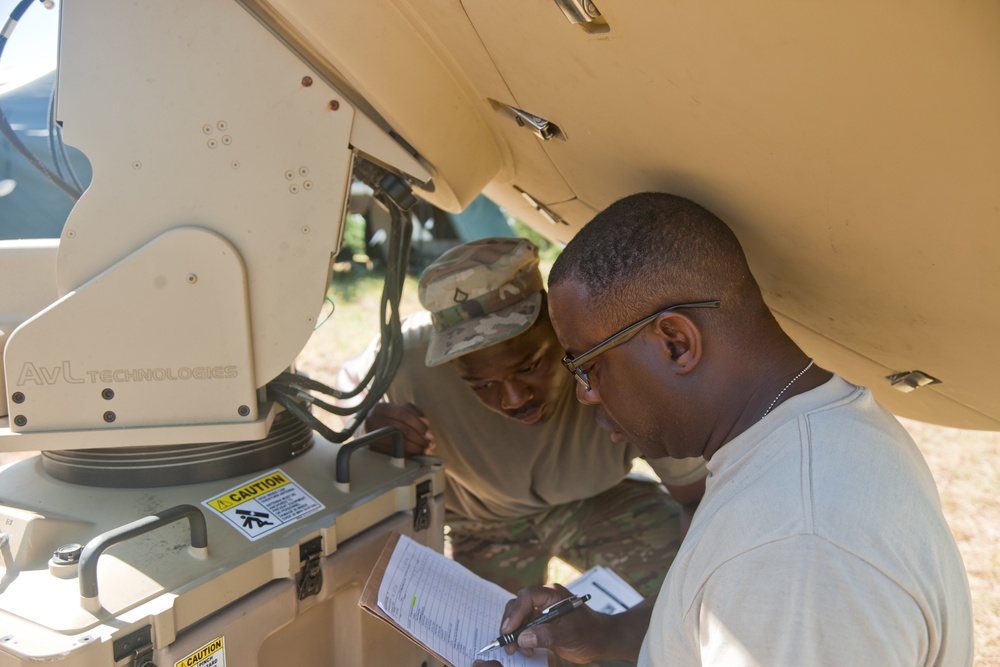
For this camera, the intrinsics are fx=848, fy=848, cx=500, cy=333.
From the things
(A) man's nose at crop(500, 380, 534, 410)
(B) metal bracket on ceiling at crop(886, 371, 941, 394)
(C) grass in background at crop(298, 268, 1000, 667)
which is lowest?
(C) grass in background at crop(298, 268, 1000, 667)

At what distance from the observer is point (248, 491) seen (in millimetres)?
1868

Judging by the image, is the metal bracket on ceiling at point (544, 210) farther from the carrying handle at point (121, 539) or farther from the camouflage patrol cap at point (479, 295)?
the carrying handle at point (121, 539)

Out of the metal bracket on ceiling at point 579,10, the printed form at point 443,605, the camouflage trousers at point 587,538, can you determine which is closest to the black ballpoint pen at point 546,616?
the printed form at point 443,605

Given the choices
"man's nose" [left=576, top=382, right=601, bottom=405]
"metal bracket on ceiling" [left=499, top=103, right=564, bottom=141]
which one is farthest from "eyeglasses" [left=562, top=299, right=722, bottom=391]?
"metal bracket on ceiling" [left=499, top=103, right=564, bottom=141]

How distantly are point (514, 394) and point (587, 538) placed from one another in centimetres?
87

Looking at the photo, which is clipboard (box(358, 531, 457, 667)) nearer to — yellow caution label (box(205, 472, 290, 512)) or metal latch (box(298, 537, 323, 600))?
metal latch (box(298, 537, 323, 600))

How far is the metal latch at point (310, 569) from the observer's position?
176 centimetres

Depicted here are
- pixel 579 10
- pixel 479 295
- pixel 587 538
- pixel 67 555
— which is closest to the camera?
pixel 579 10

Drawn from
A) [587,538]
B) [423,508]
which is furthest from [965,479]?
[423,508]

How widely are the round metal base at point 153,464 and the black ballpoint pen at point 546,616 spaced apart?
0.67 metres

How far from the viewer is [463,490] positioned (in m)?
2.98

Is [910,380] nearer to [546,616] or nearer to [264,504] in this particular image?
[546,616]

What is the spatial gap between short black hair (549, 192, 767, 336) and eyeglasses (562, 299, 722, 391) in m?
0.01

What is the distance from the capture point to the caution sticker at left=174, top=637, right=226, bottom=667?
4.99 ft
